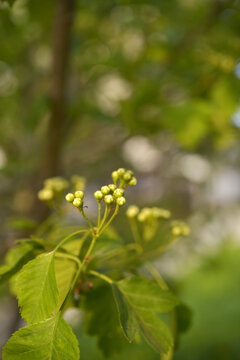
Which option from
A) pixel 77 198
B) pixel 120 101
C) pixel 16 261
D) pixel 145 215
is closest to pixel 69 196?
pixel 77 198

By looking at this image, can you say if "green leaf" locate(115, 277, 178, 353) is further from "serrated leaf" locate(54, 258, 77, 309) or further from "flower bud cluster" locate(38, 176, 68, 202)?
"flower bud cluster" locate(38, 176, 68, 202)


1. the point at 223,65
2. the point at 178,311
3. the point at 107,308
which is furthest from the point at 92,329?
the point at 223,65

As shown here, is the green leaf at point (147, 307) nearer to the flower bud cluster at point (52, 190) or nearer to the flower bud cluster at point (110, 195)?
the flower bud cluster at point (110, 195)

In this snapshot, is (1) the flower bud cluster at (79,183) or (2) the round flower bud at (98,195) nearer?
(2) the round flower bud at (98,195)

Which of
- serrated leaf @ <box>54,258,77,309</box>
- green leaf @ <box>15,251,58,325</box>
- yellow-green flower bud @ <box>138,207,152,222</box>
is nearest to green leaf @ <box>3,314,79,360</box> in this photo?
green leaf @ <box>15,251,58,325</box>

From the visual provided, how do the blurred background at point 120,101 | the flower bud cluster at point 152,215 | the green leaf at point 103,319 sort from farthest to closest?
the blurred background at point 120,101
the flower bud cluster at point 152,215
the green leaf at point 103,319

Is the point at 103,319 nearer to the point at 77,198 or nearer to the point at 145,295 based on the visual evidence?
the point at 145,295

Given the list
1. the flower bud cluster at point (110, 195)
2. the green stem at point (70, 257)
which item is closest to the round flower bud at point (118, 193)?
the flower bud cluster at point (110, 195)

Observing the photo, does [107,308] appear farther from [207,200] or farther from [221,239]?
[221,239]
